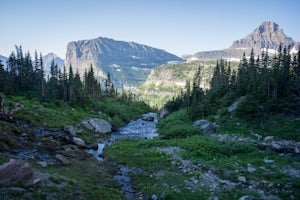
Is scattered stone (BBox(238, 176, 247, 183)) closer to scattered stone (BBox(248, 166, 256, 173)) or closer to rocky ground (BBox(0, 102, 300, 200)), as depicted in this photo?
rocky ground (BBox(0, 102, 300, 200))

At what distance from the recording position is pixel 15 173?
53.4ft

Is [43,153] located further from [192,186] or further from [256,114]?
[256,114]

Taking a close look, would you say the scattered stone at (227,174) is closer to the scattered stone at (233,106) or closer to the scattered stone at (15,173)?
the scattered stone at (15,173)

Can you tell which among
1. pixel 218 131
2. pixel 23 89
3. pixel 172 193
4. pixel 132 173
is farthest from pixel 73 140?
pixel 23 89

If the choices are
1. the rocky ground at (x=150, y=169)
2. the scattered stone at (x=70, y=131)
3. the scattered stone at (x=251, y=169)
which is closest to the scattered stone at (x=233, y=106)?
the rocky ground at (x=150, y=169)

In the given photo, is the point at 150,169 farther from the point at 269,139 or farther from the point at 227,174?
the point at 269,139

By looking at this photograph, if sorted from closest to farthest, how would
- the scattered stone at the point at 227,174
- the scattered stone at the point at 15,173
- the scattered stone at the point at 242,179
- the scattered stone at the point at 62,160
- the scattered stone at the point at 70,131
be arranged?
1. the scattered stone at the point at 15,173
2. the scattered stone at the point at 242,179
3. the scattered stone at the point at 227,174
4. the scattered stone at the point at 62,160
5. the scattered stone at the point at 70,131

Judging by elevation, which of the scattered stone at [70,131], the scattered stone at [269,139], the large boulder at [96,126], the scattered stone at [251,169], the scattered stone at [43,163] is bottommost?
the large boulder at [96,126]

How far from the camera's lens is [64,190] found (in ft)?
58.0

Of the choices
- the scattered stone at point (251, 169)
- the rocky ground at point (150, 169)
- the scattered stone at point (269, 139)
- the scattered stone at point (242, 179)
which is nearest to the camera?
the rocky ground at point (150, 169)

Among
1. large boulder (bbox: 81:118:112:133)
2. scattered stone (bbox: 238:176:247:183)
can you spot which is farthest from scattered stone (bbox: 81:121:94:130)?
scattered stone (bbox: 238:176:247:183)

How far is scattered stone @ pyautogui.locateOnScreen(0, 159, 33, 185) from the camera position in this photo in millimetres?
15724

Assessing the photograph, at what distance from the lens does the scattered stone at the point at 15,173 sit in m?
15.7

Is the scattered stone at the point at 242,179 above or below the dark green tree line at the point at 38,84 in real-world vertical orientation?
below
